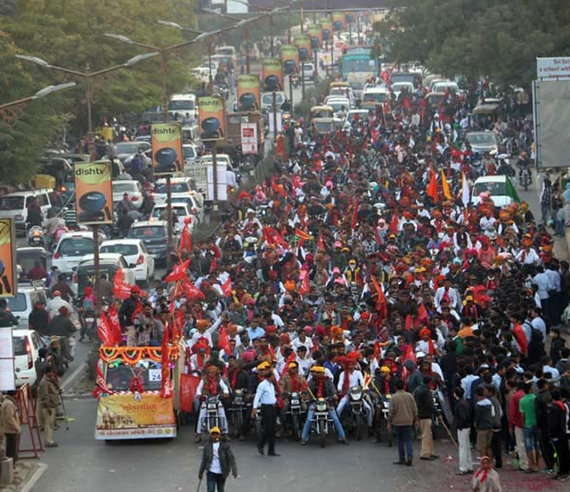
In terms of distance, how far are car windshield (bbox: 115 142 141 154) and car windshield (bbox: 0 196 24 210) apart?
47.7 feet

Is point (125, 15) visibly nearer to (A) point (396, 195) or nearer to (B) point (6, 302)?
(A) point (396, 195)

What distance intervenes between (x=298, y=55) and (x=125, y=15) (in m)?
11.9

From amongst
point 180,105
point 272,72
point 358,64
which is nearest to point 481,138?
point 272,72

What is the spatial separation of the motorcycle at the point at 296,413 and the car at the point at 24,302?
1021 cm

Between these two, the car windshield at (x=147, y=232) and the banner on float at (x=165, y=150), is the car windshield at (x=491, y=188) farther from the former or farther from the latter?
the banner on float at (x=165, y=150)

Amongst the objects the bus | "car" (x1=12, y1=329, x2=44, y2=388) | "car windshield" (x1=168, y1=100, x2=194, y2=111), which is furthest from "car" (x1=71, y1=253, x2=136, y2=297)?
the bus

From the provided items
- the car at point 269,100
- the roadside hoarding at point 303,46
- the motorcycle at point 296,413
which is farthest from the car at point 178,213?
the car at point 269,100

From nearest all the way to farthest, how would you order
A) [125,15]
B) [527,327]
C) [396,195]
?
1. [527,327]
2. [396,195]
3. [125,15]

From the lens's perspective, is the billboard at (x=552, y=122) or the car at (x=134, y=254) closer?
the billboard at (x=552, y=122)

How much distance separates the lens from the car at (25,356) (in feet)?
101

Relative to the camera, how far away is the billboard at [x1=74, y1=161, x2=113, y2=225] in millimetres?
35500

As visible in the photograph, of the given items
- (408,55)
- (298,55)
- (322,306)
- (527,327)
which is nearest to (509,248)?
(322,306)

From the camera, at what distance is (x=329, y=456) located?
25891 millimetres

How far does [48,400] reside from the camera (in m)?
27.2
